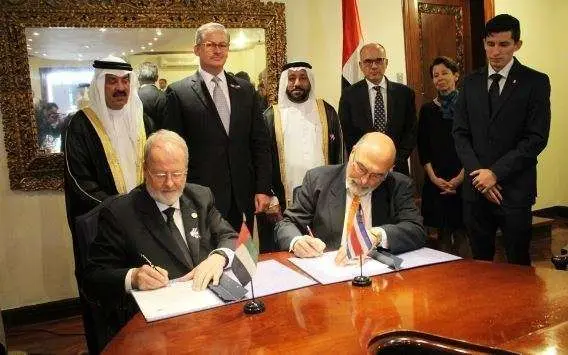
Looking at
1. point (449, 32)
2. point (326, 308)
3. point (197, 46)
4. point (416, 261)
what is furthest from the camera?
point (449, 32)

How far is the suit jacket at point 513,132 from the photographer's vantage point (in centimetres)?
272

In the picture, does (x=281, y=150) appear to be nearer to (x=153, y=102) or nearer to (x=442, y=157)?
(x=153, y=102)

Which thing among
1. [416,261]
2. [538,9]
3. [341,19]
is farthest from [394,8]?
[416,261]

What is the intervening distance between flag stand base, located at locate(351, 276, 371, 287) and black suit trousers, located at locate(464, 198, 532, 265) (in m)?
1.41

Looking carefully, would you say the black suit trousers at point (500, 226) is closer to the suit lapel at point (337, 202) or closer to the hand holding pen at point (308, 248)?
the suit lapel at point (337, 202)

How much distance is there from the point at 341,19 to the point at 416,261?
123 inches

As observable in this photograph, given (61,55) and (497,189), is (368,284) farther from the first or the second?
(61,55)

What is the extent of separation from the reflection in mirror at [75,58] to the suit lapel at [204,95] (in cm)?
89

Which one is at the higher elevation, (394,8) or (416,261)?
(394,8)

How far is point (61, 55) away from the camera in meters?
3.57

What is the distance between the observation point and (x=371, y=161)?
2139mm

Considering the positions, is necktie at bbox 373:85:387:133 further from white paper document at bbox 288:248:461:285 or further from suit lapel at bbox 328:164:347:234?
white paper document at bbox 288:248:461:285

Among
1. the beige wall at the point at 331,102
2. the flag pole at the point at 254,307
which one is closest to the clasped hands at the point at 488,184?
the flag pole at the point at 254,307

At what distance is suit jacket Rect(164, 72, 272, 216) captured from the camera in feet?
9.73
